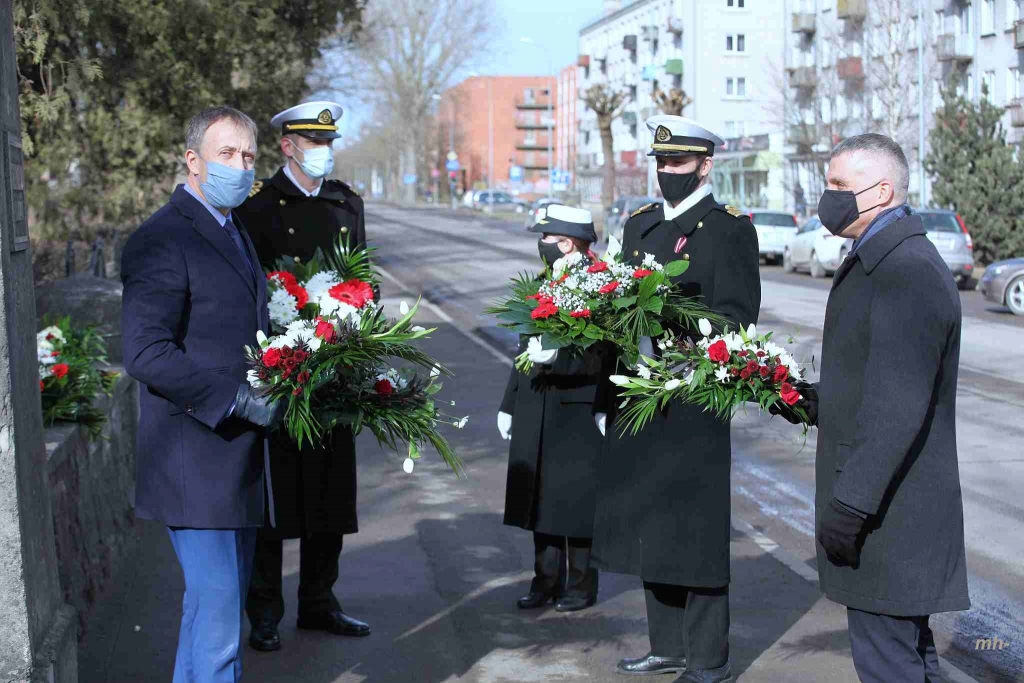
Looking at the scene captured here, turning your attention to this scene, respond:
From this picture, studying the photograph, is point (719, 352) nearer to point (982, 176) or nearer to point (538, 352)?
point (538, 352)

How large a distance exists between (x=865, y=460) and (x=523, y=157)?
511ft

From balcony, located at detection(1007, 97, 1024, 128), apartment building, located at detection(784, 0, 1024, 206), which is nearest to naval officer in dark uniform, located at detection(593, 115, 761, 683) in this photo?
apartment building, located at detection(784, 0, 1024, 206)

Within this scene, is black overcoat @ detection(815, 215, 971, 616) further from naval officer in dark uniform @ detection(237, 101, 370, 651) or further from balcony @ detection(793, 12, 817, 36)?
balcony @ detection(793, 12, 817, 36)

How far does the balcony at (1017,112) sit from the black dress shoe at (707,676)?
144 feet

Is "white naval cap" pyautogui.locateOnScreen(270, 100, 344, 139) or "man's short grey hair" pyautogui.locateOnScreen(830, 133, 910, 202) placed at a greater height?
"white naval cap" pyautogui.locateOnScreen(270, 100, 344, 139)

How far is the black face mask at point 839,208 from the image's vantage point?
12.6ft

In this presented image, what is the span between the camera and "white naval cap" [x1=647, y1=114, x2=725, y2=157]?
4.99 m

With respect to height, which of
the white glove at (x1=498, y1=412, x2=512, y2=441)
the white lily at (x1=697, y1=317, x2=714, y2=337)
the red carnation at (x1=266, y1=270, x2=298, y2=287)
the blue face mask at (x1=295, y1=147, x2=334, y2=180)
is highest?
the blue face mask at (x1=295, y1=147, x2=334, y2=180)

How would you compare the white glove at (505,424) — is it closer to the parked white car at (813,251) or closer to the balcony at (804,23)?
the parked white car at (813,251)

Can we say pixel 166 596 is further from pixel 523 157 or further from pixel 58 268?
pixel 523 157

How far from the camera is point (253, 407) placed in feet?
13.0

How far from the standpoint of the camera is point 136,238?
158 inches

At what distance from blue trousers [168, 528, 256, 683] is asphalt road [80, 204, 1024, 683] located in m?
1.02

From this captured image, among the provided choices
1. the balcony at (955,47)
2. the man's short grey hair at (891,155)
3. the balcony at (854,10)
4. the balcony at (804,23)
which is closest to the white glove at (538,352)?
the man's short grey hair at (891,155)
